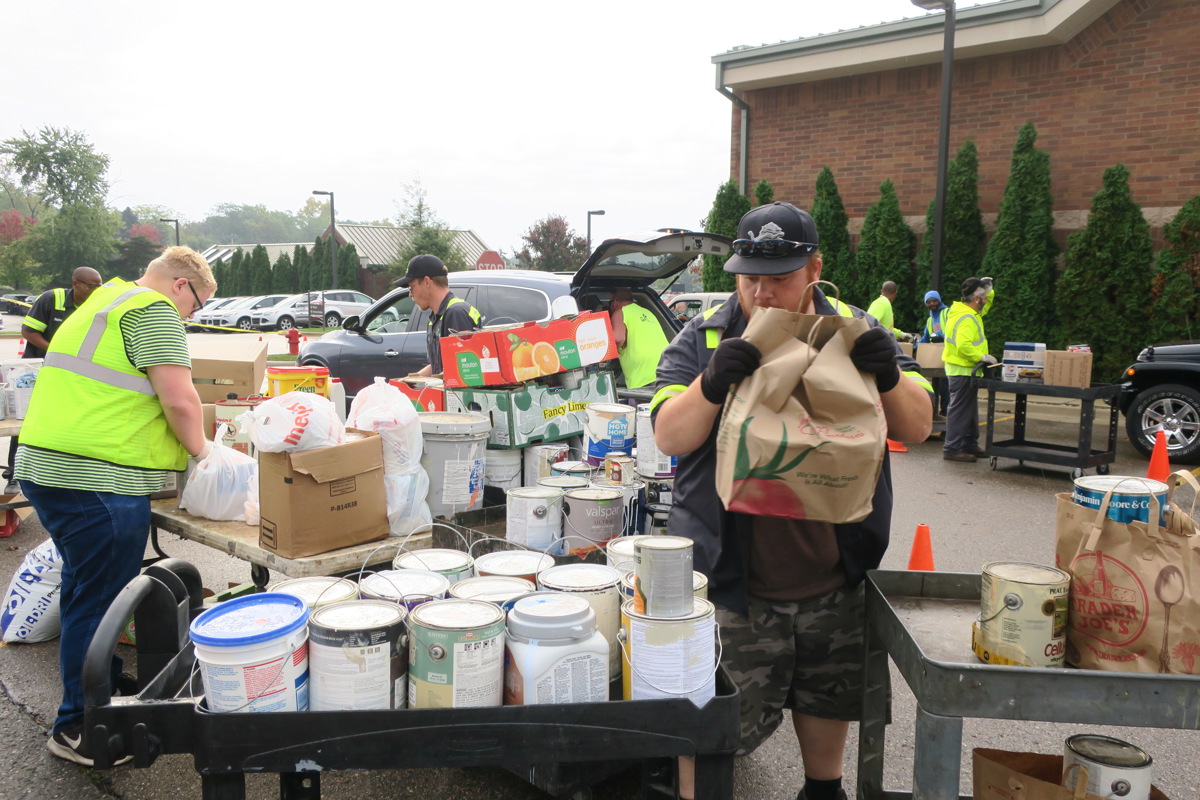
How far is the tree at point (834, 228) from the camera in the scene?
1697cm

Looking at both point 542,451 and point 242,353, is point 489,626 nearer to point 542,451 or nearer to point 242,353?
point 542,451

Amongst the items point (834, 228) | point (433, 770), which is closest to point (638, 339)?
point (433, 770)

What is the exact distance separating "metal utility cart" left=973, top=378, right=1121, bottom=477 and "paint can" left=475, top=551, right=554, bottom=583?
281 inches

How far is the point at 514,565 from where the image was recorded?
282 cm

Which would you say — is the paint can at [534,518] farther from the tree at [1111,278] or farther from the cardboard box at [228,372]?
the tree at [1111,278]

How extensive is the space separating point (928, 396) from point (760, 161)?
17.2 m

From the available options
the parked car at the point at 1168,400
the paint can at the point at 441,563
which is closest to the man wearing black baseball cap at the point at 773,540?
the paint can at the point at 441,563

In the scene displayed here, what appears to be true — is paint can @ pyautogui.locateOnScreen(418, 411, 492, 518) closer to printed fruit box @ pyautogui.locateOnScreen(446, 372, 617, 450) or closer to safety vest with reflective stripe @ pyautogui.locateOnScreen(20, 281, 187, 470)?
printed fruit box @ pyautogui.locateOnScreen(446, 372, 617, 450)

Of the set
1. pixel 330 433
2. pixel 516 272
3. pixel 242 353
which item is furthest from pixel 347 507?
pixel 516 272

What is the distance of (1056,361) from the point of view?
8430mm

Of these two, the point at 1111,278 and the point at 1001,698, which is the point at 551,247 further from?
the point at 1001,698

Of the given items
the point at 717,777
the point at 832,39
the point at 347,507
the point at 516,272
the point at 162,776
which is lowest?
the point at 162,776

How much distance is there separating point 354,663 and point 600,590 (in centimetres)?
71

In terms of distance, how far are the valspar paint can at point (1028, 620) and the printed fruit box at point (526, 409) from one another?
2707mm
